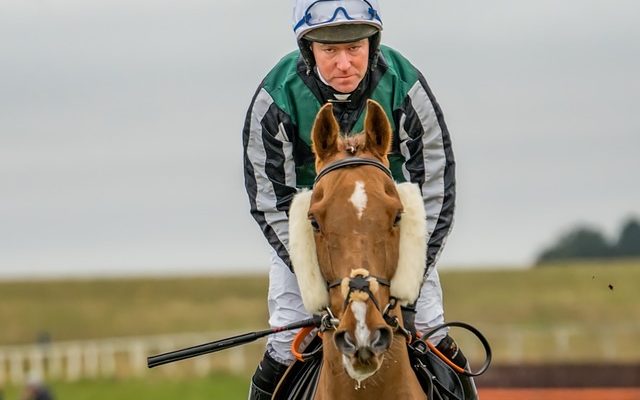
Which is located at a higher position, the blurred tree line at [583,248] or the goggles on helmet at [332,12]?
the goggles on helmet at [332,12]

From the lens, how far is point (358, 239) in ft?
22.1

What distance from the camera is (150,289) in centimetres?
6562

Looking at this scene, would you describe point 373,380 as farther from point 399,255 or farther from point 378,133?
point 378,133

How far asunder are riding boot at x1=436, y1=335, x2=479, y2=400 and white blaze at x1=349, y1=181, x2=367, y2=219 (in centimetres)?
165

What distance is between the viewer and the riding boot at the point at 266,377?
27.5ft

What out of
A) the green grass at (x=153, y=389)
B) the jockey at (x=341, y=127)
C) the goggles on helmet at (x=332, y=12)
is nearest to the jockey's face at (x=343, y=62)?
the jockey at (x=341, y=127)

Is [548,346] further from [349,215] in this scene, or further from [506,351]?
[349,215]

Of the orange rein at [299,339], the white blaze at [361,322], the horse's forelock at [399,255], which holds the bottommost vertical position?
the orange rein at [299,339]

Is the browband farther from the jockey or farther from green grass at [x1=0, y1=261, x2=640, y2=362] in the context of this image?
green grass at [x1=0, y1=261, x2=640, y2=362]

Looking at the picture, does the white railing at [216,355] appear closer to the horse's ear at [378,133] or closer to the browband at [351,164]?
the horse's ear at [378,133]

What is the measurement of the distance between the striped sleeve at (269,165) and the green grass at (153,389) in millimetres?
20711

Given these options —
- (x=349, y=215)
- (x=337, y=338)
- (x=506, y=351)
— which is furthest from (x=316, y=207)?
(x=506, y=351)

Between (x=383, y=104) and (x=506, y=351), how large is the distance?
1169 inches

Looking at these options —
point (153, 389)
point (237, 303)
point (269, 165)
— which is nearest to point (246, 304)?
point (237, 303)
